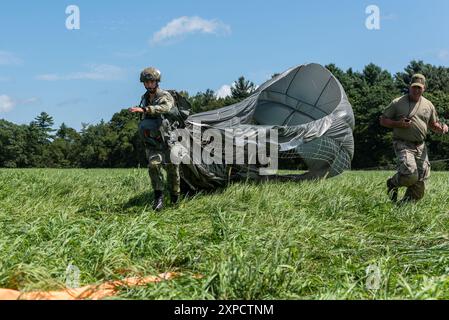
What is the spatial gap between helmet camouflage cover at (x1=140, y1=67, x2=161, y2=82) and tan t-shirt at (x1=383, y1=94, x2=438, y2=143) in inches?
120

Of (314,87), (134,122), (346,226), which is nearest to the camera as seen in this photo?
(346,226)

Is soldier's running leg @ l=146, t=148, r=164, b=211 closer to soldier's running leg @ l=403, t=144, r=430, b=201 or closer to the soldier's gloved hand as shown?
the soldier's gloved hand

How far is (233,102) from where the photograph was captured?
45.8m

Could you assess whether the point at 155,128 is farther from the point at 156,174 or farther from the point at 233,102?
the point at 233,102

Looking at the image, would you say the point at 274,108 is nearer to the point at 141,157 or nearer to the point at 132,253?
the point at 132,253

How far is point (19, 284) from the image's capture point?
314cm

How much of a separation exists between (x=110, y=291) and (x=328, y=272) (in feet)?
4.67

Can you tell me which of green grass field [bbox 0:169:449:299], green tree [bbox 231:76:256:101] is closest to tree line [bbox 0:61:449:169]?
green tree [bbox 231:76:256:101]

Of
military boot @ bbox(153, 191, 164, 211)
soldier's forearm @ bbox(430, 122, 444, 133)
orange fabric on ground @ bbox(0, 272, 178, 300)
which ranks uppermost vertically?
soldier's forearm @ bbox(430, 122, 444, 133)

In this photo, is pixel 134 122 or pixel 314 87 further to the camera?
pixel 134 122

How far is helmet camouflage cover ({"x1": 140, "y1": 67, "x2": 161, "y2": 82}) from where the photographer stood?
6.67 metres

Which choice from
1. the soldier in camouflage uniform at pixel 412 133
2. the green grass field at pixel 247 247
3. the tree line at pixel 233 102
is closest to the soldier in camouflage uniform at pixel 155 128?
the green grass field at pixel 247 247
